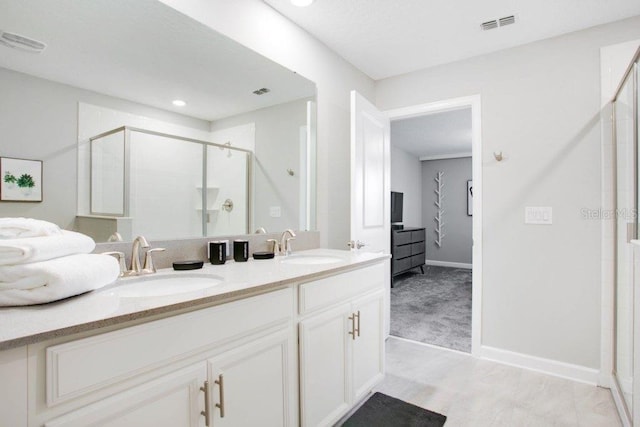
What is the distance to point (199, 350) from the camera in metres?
1.03

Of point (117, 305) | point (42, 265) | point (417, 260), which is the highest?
point (42, 265)

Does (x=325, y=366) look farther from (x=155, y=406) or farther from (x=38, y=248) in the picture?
(x=38, y=248)

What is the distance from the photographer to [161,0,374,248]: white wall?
183cm

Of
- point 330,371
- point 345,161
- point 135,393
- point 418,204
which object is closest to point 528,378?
point 330,371

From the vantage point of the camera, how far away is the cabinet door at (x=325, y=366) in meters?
1.45

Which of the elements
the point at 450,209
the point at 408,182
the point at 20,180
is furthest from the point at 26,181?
the point at 450,209

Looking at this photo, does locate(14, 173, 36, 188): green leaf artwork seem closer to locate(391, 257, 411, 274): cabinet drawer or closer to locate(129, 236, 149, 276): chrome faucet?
locate(129, 236, 149, 276): chrome faucet

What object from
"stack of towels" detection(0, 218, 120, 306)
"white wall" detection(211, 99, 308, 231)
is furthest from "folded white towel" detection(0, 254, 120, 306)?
"white wall" detection(211, 99, 308, 231)

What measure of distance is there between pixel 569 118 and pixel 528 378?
1794 millimetres

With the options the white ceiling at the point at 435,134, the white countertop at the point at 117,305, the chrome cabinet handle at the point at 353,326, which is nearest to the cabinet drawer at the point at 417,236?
the white ceiling at the point at 435,134

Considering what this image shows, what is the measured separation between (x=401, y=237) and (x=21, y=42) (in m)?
4.88

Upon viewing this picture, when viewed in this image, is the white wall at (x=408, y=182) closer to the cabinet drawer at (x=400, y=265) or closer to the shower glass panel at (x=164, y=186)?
the cabinet drawer at (x=400, y=265)

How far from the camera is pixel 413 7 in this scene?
2.05 metres

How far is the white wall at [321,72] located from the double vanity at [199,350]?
0.81 m
